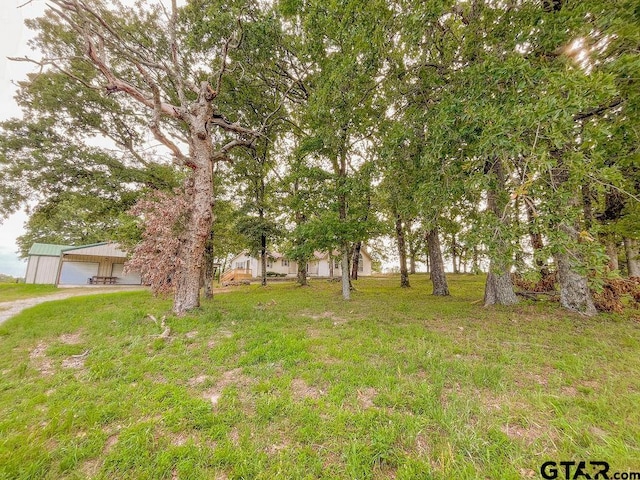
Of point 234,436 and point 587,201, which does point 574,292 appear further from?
point 234,436

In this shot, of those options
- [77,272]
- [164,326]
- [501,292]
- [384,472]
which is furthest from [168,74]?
[77,272]

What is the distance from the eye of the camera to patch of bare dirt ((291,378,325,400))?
11.0 feet

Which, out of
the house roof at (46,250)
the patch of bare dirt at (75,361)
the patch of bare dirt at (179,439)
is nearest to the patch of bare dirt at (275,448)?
the patch of bare dirt at (179,439)

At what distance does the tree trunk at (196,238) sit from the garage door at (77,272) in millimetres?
21574

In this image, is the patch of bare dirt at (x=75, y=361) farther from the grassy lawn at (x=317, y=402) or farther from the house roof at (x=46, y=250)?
the house roof at (x=46, y=250)

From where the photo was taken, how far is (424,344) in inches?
199

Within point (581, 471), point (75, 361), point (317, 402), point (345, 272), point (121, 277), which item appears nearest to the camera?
point (581, 471)

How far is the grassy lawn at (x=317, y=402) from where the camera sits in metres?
2.28

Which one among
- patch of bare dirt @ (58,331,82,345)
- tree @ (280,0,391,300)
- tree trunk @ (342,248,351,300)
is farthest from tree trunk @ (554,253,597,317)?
patch of bare dirt @ (58,331,82,345)

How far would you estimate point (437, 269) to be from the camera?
12367 millimetres

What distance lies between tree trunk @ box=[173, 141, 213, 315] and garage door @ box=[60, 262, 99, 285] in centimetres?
2157

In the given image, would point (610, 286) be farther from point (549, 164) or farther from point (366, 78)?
point (366, 78)

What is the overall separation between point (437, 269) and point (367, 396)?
10587 mm

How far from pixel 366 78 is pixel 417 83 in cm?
173
